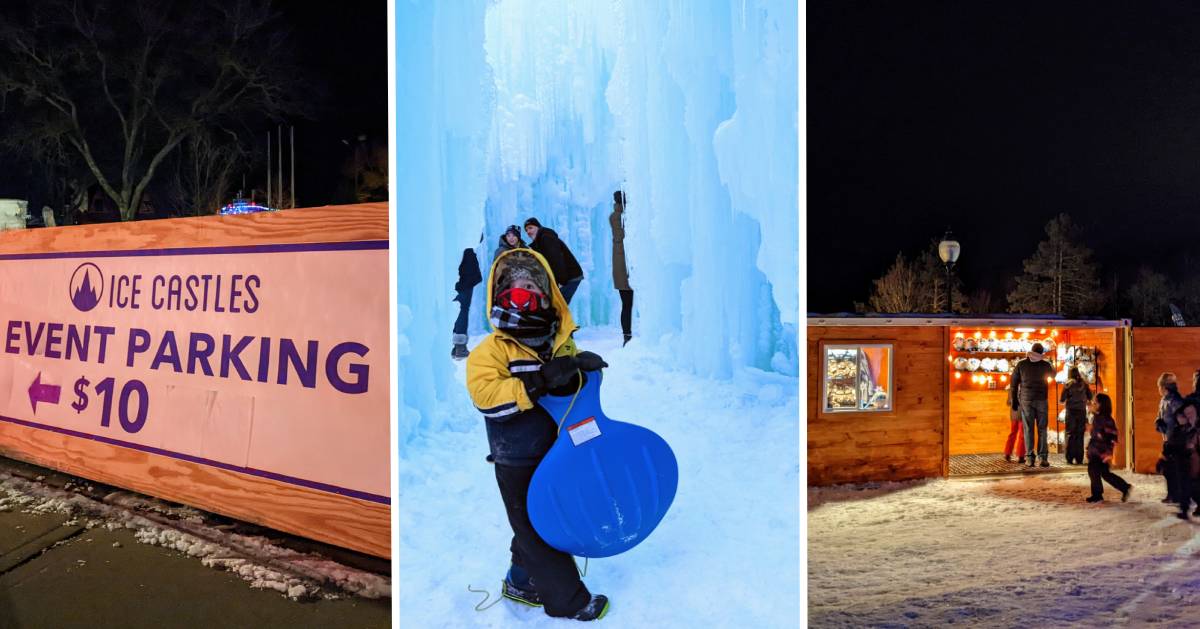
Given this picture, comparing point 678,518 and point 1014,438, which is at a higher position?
point 678,518

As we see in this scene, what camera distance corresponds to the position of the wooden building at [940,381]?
22.8 feet

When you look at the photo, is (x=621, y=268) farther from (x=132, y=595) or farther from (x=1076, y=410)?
(x=1076, y=410)

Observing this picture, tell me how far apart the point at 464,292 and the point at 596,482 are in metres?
0.73

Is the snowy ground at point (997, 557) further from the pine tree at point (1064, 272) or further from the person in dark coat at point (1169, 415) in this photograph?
the pine tree at point (1064, 272)

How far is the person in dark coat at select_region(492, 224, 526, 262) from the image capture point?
2.09 meters

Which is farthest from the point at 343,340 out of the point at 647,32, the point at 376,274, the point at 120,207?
the point at 120,207

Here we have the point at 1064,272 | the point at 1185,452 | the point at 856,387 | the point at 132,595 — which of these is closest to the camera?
the point at 132,595

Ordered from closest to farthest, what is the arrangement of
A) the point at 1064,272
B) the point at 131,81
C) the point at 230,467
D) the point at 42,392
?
the point at 230,467 → the point at 42,392 → the point at 131,81 → the point at 1064,272

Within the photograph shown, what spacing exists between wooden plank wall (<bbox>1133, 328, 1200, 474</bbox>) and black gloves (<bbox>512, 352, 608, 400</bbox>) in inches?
321

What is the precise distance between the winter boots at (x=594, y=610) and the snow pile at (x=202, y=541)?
56.6 inches

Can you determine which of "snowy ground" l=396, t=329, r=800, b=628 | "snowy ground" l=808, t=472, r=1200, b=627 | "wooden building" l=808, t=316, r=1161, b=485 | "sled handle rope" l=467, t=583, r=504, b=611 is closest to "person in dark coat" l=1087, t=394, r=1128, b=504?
"snowy ground" l=808, t=472, r=1200, b=627

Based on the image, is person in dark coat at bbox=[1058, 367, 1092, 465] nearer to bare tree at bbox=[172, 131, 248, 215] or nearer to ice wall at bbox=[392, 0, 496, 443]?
ice wall at bbox=[392, 0, 496, 443]

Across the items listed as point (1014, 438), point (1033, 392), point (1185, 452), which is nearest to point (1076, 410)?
point (1033, 392)

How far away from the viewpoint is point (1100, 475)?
644cm
